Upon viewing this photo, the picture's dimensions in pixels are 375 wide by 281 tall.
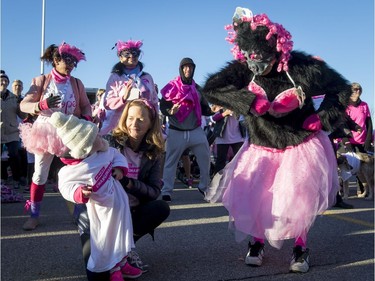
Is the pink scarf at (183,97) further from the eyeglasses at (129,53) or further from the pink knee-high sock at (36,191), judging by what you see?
the pink knee-high sock at (36,191)

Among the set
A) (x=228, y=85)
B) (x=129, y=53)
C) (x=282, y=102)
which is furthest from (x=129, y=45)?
(x=282, y=102)

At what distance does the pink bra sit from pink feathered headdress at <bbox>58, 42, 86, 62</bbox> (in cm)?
192

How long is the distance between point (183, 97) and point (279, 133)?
2868 mm

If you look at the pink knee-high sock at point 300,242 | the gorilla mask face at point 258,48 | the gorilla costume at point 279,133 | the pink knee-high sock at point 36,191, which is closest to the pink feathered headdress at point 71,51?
the pink knee-high sock at point 36,191

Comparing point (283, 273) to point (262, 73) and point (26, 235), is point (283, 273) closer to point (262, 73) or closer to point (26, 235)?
point (262, 73)

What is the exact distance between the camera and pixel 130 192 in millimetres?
2811

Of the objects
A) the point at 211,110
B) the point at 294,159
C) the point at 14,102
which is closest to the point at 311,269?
the point at 294,159

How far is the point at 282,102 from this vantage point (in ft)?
9.56

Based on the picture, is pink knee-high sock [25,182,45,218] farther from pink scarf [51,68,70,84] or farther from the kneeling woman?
the kneeling woman

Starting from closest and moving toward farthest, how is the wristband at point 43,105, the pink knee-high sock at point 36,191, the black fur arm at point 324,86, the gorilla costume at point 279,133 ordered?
the gorilla costume at point 279,133 < the black fur arm at point 324,86 < the wristband at point 43,105 < the pink knee-high sock at point 36,191

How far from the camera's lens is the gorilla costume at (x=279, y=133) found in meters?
2.83

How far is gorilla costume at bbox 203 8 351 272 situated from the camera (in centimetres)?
283

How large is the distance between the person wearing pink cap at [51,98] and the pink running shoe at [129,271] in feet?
4.83

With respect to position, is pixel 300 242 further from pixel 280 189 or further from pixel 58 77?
pixel 58 77
